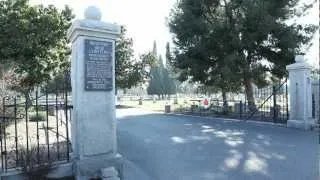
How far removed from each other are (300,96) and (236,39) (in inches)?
300

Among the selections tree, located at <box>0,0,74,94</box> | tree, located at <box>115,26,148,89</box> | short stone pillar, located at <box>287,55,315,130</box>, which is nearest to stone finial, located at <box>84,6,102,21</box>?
short stone pillar, located at <box>287,55,315,130</box>

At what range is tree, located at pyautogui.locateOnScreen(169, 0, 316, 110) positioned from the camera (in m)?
20.3

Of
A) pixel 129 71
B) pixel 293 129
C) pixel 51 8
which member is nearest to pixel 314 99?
pixel 293 129

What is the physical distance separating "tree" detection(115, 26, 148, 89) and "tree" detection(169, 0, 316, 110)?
44.5 feet

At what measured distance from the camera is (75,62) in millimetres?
6676

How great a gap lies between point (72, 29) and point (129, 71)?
101 feet

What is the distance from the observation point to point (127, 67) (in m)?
37.4

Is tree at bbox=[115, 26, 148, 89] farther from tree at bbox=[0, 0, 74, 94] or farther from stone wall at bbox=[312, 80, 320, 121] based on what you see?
stone wall at bbox=[312, 80, 320, 121]

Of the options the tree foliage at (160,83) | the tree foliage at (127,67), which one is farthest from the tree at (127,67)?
the tree foliage at (160,83)

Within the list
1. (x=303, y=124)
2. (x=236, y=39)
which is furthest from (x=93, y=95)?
(x=236, y=39)

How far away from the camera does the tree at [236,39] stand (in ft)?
66.7

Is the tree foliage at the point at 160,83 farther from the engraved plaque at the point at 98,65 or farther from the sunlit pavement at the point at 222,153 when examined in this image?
the engraved plaque at the point at 98,65

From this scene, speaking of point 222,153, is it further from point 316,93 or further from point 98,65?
point 316,93

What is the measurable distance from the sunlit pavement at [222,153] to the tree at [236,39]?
8535mm
